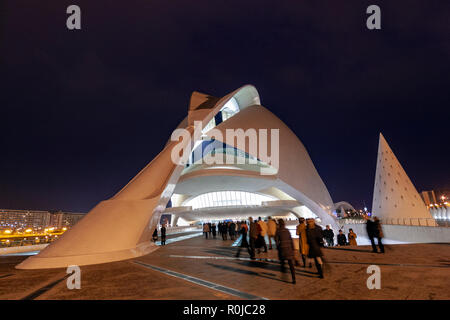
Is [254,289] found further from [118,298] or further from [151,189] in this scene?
[151,189]

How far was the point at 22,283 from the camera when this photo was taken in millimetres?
5148

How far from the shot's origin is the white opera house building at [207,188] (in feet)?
27.5

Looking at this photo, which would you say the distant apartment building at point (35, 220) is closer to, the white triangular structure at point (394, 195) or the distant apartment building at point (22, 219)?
the distant apartment building at point (22, 219)

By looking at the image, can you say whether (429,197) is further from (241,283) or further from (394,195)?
(241,283)

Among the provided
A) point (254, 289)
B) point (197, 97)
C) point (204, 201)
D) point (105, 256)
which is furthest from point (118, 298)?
point (204, 201)

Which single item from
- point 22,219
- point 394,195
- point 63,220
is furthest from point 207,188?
point 22,219

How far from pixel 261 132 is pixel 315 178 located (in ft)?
28.6

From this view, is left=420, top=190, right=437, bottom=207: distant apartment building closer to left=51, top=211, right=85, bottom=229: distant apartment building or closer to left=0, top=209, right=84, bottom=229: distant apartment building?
left=0, top=209, right=84, bottom=229: distant apartment building

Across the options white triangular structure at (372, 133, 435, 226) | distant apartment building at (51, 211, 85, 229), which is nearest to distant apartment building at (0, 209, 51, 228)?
distant apartment building at (51, 211, 85, 229)

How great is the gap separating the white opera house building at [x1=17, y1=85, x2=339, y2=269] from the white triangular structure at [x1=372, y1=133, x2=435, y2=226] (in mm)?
5858

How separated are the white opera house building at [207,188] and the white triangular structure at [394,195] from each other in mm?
5858

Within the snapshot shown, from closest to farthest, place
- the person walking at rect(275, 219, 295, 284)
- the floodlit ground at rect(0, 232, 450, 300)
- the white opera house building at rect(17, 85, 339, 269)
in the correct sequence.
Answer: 1. the floodlit ground at rect(0, 232, 450, 300)
2. the person walking at rect(275, 219, 295, 284)
3. the white opera house building at rect(17, 85, 339, 269)

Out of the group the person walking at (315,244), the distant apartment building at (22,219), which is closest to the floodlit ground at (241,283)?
the person walking at (315,244)

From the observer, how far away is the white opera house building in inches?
330
